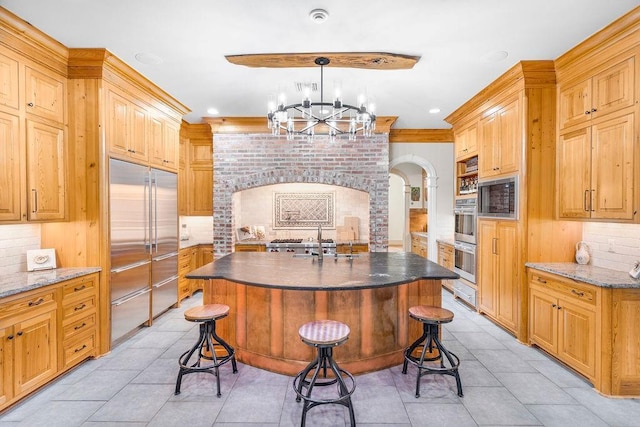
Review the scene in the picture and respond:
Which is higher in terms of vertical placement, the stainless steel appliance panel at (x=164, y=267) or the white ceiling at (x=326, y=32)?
the white ceiling at (x=326, y=32)

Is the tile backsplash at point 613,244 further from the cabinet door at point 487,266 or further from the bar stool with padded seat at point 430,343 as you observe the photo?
the bar stool with padded seat at point 430,343

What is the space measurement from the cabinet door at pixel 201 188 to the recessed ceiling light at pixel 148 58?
2.67 metres

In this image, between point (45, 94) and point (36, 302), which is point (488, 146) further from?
point (36, 302)

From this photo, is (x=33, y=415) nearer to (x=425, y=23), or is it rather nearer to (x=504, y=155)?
(x=425, y=23)

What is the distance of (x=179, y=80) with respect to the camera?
379 cm

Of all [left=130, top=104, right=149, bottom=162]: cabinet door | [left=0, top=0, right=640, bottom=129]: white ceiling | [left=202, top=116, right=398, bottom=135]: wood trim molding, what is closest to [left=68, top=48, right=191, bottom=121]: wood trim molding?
[left=0, top=0, right=640, bottom=129]: white ceiling

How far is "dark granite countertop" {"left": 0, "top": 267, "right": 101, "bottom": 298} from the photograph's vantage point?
7.62ft

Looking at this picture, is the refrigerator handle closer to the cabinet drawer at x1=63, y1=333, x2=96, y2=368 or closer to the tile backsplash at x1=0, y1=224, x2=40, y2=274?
the tile backsplash at x1=0, y1=224, x2=40, y2=274

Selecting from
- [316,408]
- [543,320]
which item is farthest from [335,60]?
[543,320]

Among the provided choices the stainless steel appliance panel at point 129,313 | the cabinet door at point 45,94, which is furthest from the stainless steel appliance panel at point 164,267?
the cabinet door at point 45,94

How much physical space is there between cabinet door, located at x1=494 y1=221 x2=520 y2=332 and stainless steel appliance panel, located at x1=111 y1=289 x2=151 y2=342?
14.2 feet

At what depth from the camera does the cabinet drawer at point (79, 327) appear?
278 cm

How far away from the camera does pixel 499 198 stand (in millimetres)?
3947

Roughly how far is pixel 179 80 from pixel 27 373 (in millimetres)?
3164
